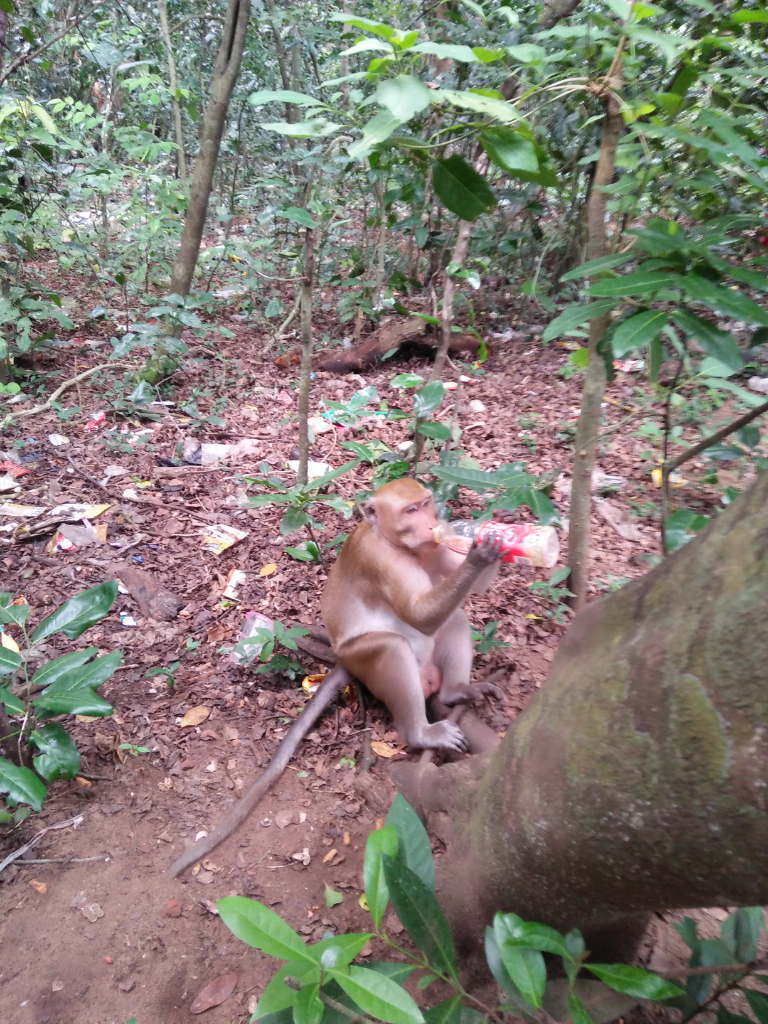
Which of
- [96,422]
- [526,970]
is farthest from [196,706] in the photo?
[96,422]

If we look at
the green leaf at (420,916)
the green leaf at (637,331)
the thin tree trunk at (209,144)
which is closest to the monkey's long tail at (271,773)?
the green leaf at (420,916)

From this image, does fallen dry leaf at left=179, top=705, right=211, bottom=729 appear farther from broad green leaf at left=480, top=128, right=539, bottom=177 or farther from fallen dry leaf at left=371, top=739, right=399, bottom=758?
broad green leaf at left=480, top=128, right=539, bottom=177

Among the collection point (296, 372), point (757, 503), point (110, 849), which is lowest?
point (110, 849)

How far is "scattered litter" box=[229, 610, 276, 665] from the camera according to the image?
3.06 metres

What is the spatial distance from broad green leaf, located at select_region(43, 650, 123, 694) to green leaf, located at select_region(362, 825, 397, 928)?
48.3 inches

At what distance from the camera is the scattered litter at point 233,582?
3.60 m

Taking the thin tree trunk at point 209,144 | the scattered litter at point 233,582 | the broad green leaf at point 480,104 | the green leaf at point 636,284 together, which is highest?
the thin tree trunk at point 209,144

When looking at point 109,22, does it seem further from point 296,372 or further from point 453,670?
point 453,670

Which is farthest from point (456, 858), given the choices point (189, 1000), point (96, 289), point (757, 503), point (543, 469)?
point (96, 289)

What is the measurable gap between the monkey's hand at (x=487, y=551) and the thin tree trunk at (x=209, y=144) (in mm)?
3937

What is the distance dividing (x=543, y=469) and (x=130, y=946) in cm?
350

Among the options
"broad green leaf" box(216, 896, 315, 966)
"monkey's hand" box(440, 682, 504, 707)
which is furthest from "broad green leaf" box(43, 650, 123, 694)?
"monkey's hand" box(440, 682, 504, 707)

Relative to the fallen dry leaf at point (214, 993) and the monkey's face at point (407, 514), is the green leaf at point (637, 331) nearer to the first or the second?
the monkey's face at point (407, 514)

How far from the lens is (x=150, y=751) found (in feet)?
8.84
